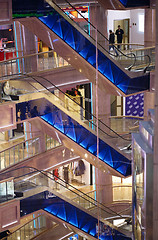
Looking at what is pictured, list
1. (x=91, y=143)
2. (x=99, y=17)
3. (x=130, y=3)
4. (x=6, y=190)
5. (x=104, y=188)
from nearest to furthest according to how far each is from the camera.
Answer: (x=6, y=190), (x=130, y=3), (x=91, y=143), (x=99, y=17), (x=104, y=188)

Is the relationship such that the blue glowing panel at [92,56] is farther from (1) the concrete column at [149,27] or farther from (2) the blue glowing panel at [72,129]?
(1) the concrete column at [149,27]

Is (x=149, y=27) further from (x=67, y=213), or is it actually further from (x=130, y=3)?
(x=67, y=213)

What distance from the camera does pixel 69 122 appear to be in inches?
385

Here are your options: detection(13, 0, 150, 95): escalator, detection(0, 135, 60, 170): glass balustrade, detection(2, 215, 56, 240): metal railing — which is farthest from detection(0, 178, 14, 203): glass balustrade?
detection(13, 0, 150, 95): escalator

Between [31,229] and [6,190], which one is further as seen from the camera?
[31,229]

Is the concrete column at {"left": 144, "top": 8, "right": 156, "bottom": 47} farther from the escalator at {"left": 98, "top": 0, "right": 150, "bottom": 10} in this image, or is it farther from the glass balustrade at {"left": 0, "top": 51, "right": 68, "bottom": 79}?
the escalator at {"left": 98, "top": 0, "right": 150, "bottom": 10}

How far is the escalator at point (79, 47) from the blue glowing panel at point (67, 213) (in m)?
2.57

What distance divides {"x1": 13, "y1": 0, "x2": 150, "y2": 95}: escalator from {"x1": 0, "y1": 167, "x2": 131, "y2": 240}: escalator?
7.44ft

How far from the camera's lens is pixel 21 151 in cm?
1196

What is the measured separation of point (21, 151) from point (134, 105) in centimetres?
471

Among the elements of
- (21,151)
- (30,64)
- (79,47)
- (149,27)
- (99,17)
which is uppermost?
(99,17)

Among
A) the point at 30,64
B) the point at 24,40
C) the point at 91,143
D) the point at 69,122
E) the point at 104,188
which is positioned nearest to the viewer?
the point at 69,122

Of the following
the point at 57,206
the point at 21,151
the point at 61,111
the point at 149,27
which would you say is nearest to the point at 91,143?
the point at 61,111

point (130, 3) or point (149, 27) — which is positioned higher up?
point (130, 3)
